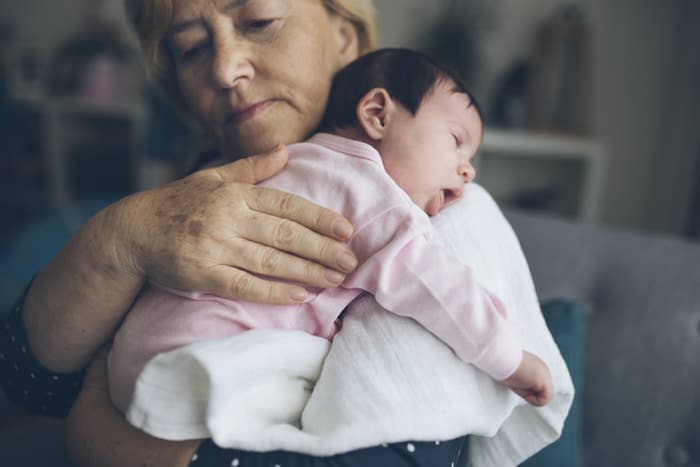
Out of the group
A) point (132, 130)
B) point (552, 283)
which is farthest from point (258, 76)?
point (132, 130)

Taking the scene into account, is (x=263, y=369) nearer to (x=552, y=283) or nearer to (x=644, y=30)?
(x=552, y=283)

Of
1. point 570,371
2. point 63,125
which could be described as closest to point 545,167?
point 570,371

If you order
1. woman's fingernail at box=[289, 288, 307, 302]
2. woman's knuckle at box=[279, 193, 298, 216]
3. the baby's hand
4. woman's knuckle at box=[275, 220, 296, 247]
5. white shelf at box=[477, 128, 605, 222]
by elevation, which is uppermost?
woman's knuckle at box=[279, 193, 298, 216]

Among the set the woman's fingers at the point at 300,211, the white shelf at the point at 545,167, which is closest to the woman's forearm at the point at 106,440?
the woman's fingers at the point at 300,211

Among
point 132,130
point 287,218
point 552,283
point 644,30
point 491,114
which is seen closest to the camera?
point 287,218

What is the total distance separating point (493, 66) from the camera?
3.20 meters

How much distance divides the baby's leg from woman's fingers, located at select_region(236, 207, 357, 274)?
0.08m

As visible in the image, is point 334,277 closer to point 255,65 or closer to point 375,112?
point 375,112

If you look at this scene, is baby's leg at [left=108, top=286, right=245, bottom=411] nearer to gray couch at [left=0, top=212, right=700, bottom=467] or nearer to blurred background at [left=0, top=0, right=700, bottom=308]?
gray couch at [left=0, top=212, right=700, bottom=467]

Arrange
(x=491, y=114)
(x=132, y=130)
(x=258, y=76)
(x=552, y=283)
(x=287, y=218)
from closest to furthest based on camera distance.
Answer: (x=287, y=218) < (x=258, y=76) < (x=552, y=283) < (x=491, y=114) < (x=132, y=130)

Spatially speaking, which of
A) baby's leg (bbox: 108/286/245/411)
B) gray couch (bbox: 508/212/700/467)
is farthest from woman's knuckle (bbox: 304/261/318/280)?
gray couch (bbox: 508/212/700/467)

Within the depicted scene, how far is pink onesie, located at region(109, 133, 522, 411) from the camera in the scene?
0.62 meters

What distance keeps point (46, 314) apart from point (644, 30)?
312 cm

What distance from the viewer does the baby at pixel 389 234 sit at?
623 millimetres
